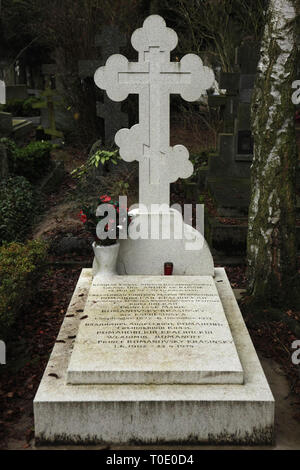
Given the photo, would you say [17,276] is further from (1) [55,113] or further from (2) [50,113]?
(1) [55,113]

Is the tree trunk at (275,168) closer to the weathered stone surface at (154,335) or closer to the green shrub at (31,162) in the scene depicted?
the weathered stone surface at (154,335)

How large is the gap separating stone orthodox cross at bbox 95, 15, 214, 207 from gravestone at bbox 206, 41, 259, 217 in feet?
9.13

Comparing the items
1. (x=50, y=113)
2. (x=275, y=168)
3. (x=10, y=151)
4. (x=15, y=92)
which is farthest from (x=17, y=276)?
(x=15, y=92)


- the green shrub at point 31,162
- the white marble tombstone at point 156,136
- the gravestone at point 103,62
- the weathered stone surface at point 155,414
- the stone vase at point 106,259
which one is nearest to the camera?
the weathered stone surface at point 155,414

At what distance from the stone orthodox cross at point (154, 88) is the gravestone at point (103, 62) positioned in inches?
211

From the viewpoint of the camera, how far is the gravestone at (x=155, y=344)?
3752 mm

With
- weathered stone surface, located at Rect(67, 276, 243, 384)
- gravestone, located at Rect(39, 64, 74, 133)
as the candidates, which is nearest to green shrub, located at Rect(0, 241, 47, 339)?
weathered stone surface, located at Rect(67, 276, 243, 384)

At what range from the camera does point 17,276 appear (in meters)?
5.54

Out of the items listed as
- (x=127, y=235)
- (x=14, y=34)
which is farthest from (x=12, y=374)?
(x=14, y=34)

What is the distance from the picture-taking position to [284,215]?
18.4 ft

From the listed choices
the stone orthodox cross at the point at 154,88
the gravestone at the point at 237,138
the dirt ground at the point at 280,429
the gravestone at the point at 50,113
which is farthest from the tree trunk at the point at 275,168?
the gravestone at the point at 50,113

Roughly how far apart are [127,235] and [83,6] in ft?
33.1

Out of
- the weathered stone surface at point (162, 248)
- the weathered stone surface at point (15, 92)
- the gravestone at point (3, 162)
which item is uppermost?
the weathered stone surface at point (15, 92)

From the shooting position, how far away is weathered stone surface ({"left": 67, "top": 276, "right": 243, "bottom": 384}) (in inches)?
153
